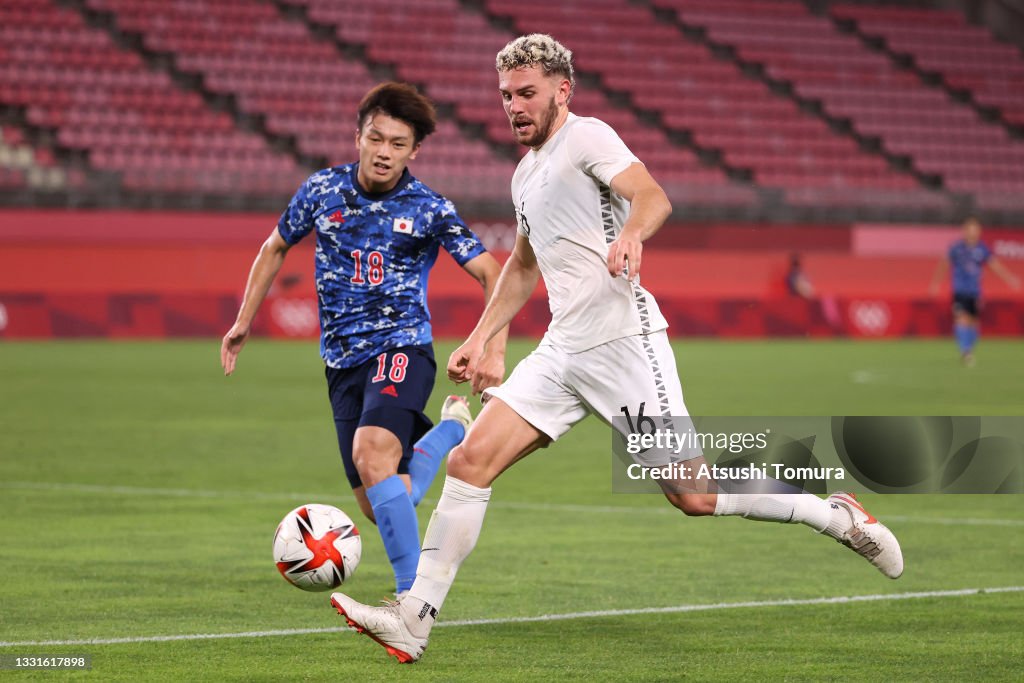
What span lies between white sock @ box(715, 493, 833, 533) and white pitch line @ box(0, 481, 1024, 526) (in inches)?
160

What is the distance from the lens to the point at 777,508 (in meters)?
6.17

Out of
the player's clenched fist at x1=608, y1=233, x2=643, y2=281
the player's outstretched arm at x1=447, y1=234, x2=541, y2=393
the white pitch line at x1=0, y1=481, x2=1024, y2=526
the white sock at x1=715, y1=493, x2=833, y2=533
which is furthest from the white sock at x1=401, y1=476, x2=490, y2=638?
the white pitch line at x1=0, y1=481, x2=1024, y2=526

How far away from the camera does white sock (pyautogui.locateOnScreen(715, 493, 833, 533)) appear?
6117 mm

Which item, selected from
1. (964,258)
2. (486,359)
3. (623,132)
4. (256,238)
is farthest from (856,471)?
(623,132)

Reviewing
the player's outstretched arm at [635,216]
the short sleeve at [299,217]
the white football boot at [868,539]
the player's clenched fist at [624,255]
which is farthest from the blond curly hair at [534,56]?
the white football boot at [868,539]

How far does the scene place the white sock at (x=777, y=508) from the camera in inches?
241

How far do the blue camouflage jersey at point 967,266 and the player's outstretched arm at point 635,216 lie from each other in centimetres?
2211

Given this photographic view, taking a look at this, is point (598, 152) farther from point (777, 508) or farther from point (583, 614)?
point (583, 614)

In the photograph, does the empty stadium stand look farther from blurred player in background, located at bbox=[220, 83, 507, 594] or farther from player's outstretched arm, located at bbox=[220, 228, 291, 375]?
blurred player in background, located at bbox=[220, 83, 507, 594]

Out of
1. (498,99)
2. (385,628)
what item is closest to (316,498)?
(385,628)

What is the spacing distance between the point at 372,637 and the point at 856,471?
6946mm

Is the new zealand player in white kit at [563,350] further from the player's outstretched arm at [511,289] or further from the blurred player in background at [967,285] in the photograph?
the blurred player in background at [967,285]

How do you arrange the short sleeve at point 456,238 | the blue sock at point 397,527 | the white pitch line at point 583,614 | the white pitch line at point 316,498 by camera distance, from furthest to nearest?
the white pitch line at point 316,498, the short sleeve at point 456,238, the blue sock at point 397,527, the white pitch line at point 583,614

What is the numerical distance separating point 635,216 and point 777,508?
1.32 meters
